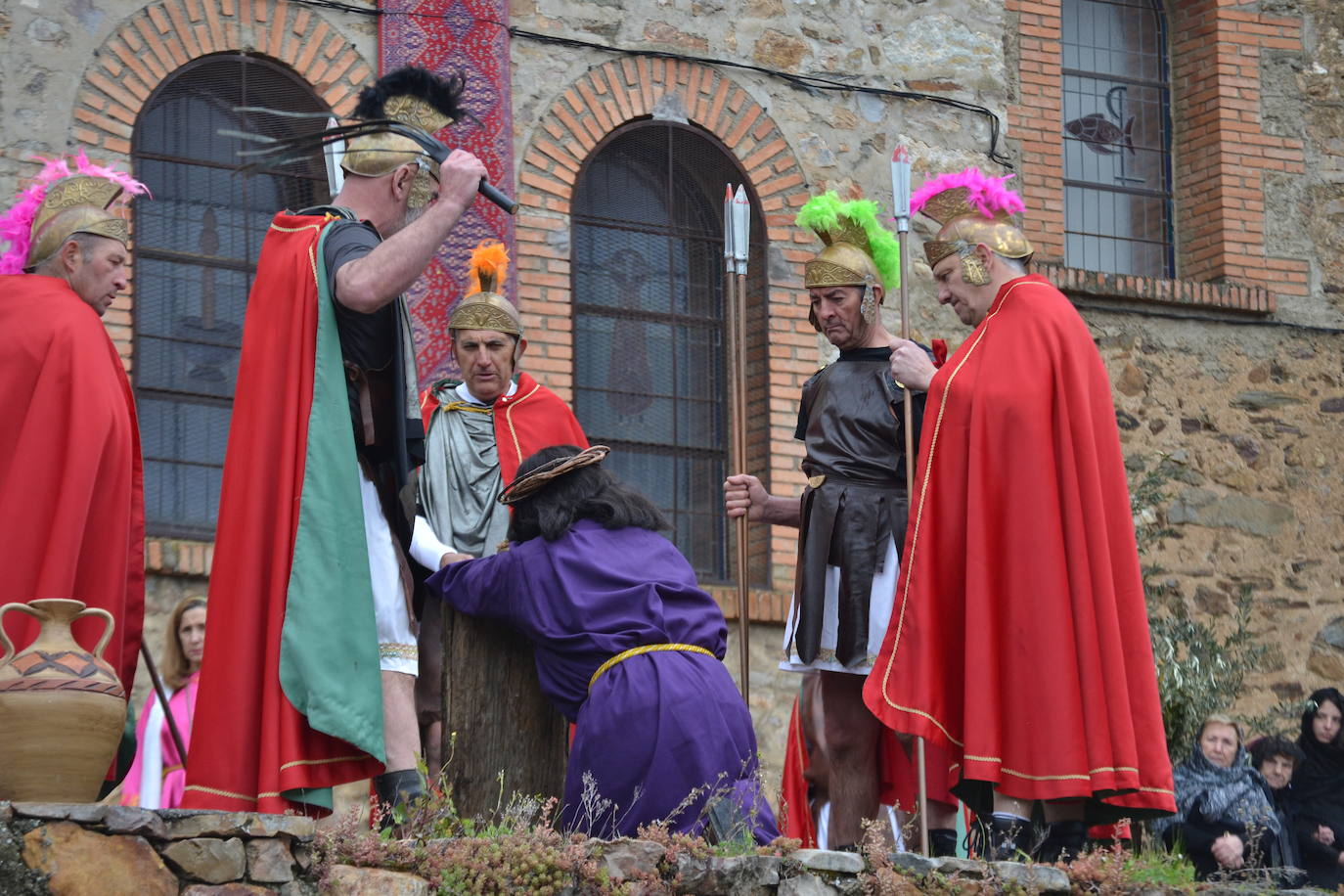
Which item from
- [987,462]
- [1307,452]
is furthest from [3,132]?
[1307,452]

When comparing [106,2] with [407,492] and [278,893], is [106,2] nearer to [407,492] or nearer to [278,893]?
[407,492]

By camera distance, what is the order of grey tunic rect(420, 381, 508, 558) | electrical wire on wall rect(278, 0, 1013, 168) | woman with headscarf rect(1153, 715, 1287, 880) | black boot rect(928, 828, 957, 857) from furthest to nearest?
1. electrical wire on wall rect(278, 0, 1013, 168)
2. woman with headscarf rect(1153, 715, 1287, 880)
3. grey tunic rect(420, 381, 508, 558)
4. black boot rect(928, 828, 957, 857)

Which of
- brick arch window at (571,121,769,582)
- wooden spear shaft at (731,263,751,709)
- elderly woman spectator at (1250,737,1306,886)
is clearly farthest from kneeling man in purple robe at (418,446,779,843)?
brick arch window at (571,121,769,582)

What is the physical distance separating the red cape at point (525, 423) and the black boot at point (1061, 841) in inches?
89.1

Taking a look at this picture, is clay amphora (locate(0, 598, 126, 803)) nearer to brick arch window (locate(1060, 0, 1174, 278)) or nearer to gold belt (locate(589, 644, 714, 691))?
gold belt (locate(589, 644, 714, 691))

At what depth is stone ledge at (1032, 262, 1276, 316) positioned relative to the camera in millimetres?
11523

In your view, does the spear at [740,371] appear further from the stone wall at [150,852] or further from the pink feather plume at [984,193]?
the stone wall at [150,852]

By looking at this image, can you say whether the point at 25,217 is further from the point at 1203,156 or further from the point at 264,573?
the point at 1203,156

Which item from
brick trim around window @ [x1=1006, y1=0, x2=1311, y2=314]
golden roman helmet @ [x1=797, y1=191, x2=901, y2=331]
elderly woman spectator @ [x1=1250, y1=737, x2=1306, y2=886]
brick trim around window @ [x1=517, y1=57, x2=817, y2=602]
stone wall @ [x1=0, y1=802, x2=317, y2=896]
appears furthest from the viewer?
brick trim around window @ [x1=1006, y1=0, x2=1311, y2=314]

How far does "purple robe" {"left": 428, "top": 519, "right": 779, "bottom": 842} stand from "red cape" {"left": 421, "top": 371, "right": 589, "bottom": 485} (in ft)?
4.21

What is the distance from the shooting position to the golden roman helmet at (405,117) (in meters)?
6.04

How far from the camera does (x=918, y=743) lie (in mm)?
6367

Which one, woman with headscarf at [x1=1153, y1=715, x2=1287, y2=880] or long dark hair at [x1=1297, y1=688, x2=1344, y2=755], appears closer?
woman with headscarf at [x1=1153, y1=715, x2=1287, y2=880]

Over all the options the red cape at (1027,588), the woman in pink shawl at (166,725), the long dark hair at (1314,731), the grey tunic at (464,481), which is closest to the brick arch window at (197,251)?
the woman in pink shawl at (166,725)
